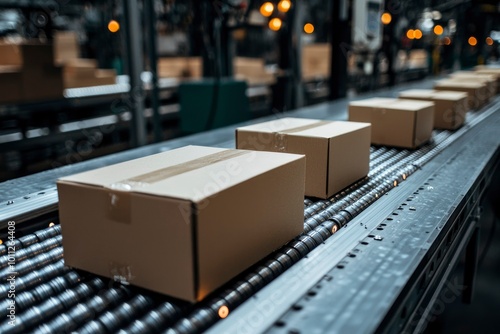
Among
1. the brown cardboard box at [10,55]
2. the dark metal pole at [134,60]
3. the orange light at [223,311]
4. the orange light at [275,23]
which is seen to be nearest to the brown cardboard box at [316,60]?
the orange light at [275,23]

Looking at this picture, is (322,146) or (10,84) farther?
(10,84)

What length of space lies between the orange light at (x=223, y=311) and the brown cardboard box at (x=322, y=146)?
24.6 inches

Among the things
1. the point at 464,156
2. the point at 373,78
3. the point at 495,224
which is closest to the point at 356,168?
the point at 464,156

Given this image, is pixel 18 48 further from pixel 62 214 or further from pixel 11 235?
pixel 62 214

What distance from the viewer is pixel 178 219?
2.59 feet

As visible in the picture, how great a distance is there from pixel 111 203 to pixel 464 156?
59.3 inches

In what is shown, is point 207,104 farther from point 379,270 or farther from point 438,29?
point 438,29

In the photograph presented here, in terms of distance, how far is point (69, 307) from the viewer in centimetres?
86

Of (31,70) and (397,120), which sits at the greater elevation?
(31,70)

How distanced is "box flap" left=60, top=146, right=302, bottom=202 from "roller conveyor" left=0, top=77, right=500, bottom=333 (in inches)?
7.8

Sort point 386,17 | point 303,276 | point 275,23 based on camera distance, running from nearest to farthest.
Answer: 1. point 303,276
2. point 275,23
3. point 386,17

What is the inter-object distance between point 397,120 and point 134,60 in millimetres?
1657

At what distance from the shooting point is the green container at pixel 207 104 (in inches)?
172

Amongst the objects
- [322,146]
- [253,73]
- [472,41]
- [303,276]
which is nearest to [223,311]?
[303,276]
